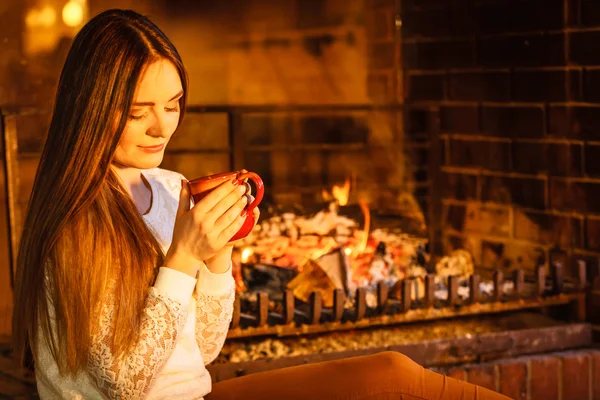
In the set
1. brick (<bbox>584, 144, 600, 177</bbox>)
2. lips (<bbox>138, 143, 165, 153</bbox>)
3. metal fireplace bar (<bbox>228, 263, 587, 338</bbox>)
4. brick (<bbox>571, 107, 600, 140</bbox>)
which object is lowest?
metal fireplace bar (<bbox>228, 263, 587, 338</bbox>)

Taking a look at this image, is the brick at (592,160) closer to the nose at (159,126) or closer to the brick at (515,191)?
the brick at (515,191)

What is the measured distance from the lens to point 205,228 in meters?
1.68

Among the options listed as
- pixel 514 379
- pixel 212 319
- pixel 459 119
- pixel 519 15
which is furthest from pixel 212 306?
pixel 459 119

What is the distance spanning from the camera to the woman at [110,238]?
167cm

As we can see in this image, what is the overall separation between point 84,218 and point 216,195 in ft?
0.72

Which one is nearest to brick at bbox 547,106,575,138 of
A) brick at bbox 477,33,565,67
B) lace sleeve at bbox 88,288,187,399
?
brick at bbox 477,33,565,67

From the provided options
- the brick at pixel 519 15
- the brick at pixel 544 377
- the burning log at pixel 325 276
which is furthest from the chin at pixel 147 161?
the brick at pixel 519 15

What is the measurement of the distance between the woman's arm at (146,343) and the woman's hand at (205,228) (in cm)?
2

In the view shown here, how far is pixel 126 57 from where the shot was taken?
1732mm

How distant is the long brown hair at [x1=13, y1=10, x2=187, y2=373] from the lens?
1672 mm

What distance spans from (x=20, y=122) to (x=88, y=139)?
1828 mm

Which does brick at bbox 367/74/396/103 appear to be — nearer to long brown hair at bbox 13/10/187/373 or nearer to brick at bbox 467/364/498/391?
brick at bbox 467/364/498/391

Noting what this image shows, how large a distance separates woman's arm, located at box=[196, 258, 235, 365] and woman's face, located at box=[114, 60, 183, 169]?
0.76 feet

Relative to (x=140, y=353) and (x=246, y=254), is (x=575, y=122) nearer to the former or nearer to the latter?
(x=246, y=254)
